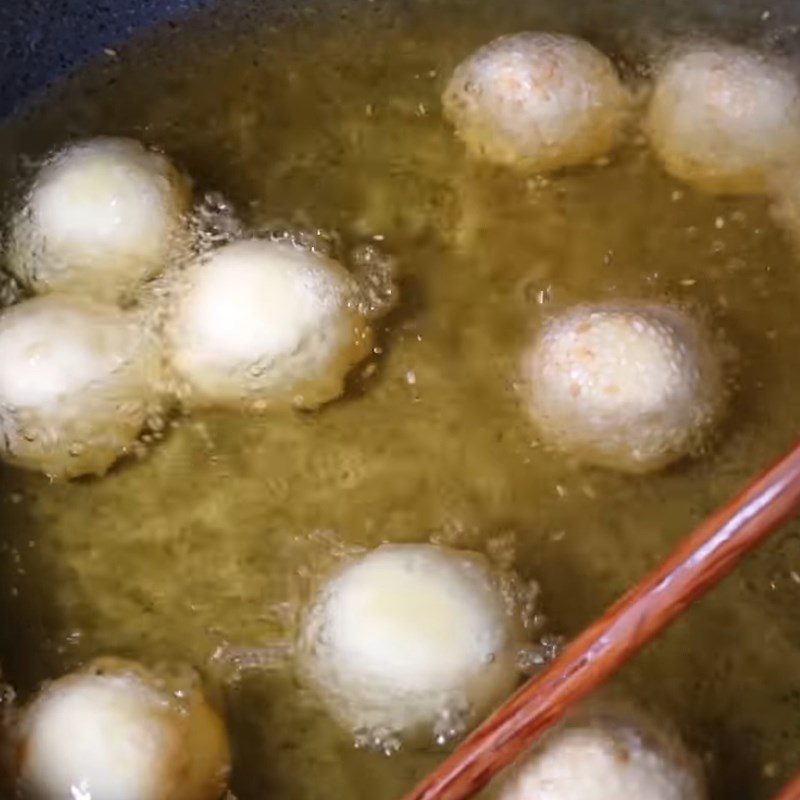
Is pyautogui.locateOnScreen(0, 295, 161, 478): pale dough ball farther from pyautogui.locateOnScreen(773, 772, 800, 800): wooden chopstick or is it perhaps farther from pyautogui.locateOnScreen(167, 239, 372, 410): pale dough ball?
pyautogui.locateOnScreen(773, 772, 800, 800): wooden chopstick

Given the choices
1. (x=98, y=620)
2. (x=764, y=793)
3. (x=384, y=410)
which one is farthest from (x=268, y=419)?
(x=764, y=793)

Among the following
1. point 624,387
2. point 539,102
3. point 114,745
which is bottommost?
point 114,745

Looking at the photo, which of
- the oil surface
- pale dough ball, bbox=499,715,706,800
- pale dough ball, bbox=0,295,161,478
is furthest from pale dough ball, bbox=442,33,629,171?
pale dough ball, bbox=499,715,706,800

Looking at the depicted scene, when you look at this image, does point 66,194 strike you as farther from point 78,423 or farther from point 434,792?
point 434,792

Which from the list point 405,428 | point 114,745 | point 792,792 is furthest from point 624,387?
point 114,745

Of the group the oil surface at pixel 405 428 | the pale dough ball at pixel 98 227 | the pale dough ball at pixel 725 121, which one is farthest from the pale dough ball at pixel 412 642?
the pale dough ball at pixel 725 121

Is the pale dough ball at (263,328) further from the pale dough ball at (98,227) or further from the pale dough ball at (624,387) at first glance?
the pale dough ball at (624,387)

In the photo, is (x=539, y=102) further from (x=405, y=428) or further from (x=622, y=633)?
(x=622, y=633)
